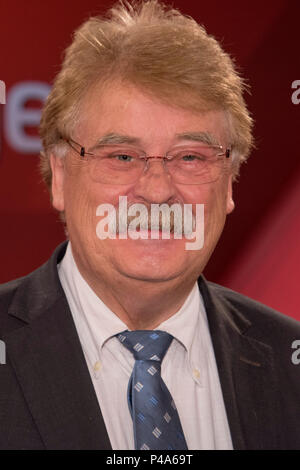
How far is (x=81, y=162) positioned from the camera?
175 cm

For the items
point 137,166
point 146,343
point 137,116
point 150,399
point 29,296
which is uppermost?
point 137,116

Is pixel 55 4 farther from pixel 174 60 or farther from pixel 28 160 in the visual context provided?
pixel 174 60

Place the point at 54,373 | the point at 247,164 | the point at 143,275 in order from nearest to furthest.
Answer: the point at 54,373
the point at 143,275
the point at 247,164

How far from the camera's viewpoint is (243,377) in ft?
5.71

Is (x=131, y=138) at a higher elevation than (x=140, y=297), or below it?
higher

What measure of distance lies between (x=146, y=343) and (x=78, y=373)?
0.60ft

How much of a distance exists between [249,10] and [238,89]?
70 centimetres

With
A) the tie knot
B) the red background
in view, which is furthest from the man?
the red background

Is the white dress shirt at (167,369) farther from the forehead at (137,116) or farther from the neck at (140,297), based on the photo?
the forehead at (137,116)

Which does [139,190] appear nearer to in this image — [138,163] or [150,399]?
[138,163]

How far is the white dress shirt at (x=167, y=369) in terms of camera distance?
1.63m

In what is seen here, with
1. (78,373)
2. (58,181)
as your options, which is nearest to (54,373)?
(78,373)

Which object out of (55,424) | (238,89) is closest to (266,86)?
(238,89)

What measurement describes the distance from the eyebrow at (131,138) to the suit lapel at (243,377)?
1.31 ft
